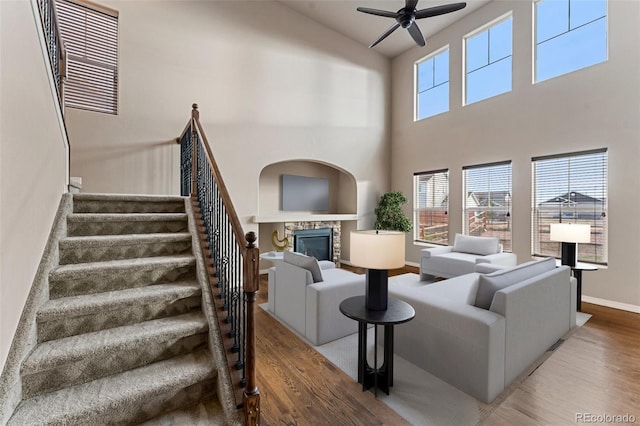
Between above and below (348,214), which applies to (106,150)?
above

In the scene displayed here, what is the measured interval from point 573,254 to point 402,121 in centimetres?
471

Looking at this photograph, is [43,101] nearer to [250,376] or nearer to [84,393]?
[84,393]

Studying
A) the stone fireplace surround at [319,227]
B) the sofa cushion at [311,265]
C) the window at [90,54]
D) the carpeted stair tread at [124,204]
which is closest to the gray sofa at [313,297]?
the sofa cushion at [311,265]

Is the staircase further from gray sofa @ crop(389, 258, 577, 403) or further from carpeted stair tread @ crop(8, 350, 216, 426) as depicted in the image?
gray sofa @ crop(389, 258, 577, 403)

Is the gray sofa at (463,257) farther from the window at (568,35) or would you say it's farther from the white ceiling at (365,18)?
the white ceiling at (365,18)

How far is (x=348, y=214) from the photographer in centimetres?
706

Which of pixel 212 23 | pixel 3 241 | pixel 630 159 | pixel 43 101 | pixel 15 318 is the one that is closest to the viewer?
pixel 3 241

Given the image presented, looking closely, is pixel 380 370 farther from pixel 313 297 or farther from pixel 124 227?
pixel 124 227

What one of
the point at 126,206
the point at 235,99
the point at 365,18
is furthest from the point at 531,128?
the point at 126,206

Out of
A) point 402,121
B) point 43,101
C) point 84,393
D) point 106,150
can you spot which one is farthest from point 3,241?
point 402,121

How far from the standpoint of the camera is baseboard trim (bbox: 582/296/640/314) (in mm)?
3911

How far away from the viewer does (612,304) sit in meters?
4.11

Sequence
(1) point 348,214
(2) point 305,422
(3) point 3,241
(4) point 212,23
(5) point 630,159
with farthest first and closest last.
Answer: (1) point 348,214 → (4) point 212,23 → (5) point 630,159 → (2) point 305,422 → (3) point 3,241

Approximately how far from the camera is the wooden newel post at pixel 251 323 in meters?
1.63
